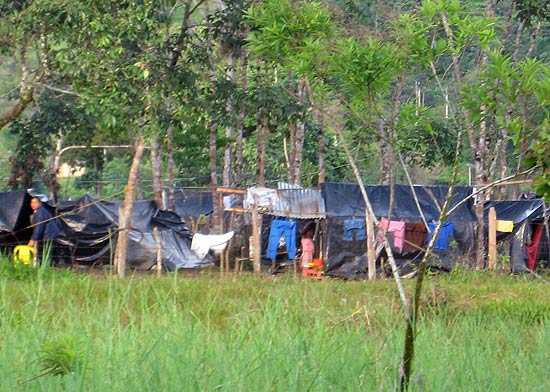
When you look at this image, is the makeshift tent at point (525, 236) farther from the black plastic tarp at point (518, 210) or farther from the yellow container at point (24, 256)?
the yellow container at point (24, 256)

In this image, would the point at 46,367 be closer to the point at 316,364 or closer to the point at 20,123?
the point at 316,364

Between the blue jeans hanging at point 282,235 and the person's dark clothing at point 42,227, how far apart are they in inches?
172

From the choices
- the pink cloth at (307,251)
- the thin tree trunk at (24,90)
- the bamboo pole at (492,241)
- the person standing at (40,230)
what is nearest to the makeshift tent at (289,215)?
the pink cloth at (307,251)

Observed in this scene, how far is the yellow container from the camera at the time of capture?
10.8 m

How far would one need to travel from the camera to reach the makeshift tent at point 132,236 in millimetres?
15930

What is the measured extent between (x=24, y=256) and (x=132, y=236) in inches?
178

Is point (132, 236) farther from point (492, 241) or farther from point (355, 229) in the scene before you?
point (492, 241)

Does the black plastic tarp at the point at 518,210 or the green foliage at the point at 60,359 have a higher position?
the black plastic tarp at the point at 518,210

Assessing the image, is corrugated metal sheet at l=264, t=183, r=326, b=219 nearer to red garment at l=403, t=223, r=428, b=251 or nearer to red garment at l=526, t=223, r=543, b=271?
red garment at l=403, t=223, r=428, b=251

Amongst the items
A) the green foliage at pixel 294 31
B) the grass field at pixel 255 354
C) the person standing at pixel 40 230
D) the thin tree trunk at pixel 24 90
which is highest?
the thin tree trunk at pixel 24 90

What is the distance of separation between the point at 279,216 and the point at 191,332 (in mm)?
12495

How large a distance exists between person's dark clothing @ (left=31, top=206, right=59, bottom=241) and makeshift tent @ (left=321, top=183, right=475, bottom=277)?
4824mm

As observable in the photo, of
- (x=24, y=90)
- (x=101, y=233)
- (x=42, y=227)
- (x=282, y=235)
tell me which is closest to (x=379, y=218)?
(x=282, y=235)

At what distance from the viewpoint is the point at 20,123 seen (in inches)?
721
